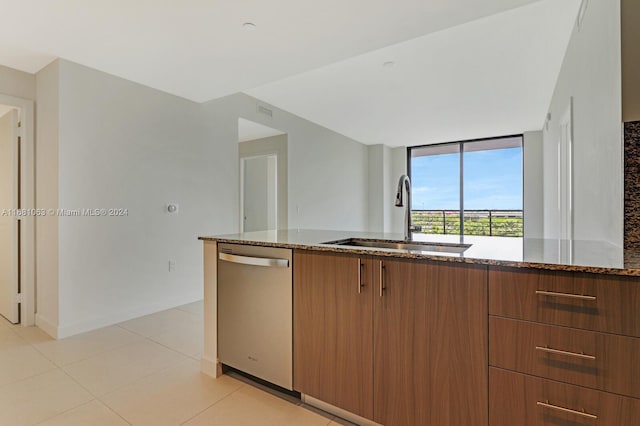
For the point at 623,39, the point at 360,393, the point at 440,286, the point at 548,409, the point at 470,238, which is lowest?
the point at 360,393

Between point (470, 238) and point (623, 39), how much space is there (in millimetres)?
1111

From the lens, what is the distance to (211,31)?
230 cm

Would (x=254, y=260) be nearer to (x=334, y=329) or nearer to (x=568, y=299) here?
(x=334, y=329)

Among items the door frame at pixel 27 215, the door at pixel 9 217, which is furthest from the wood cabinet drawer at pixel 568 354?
the door at pixel 9 217

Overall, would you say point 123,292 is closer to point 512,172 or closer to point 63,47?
point 63,47

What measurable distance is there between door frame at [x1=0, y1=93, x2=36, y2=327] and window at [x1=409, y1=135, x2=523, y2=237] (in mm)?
6394

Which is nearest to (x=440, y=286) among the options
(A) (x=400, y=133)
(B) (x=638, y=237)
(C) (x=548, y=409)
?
(C) (x=548, y=409)

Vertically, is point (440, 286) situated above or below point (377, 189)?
below

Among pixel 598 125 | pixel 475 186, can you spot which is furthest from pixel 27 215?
pixel 475 186

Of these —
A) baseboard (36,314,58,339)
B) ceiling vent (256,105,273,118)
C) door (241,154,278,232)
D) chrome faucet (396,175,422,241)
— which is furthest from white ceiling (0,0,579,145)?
door (241,154,278,232)

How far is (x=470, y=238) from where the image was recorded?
6.20 ft

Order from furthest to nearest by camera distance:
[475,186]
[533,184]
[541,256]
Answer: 1. [475,186]
2. [533,184]
3. [541,256]

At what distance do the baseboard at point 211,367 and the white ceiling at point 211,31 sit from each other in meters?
2.22

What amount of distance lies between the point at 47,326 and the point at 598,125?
4.27 m
